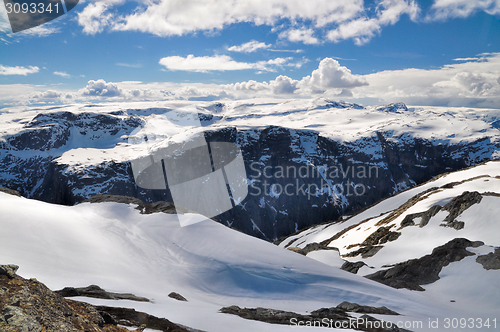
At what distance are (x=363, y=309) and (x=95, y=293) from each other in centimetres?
1836

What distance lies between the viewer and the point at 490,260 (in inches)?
1226

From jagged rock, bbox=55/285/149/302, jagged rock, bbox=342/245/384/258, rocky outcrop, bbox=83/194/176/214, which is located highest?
rocky outcrop, bbox=83/194/176/214

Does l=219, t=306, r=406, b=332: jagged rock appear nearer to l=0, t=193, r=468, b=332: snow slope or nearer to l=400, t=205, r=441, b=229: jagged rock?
l=0, t=193, r=468, b=332: snow slope

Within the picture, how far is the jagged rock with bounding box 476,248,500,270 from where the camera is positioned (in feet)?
99.4

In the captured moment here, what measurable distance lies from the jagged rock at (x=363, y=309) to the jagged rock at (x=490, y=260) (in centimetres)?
1763

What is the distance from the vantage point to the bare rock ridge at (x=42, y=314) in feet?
23.3

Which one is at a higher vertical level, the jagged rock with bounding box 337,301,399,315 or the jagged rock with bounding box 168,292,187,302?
the jagged rock with bounding box 168,292,187,302

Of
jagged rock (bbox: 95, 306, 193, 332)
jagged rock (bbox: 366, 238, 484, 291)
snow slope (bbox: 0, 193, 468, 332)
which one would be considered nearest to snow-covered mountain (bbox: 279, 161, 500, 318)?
jagged rock (bbox: 366, 238, 484, 291)

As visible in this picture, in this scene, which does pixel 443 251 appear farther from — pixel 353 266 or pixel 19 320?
pixel 19 320

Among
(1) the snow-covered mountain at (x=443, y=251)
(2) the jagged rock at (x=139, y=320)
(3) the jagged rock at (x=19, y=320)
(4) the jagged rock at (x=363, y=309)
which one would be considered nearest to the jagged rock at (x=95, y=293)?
(2) the jagged rock at (x=139, y=320)

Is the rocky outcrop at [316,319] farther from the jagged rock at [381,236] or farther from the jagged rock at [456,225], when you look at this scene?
the jagged rock at [381,236]

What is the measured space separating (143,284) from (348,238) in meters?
58.2

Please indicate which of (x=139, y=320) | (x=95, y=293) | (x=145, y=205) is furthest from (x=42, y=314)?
(x=145, y=205)

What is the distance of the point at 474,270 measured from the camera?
3109 centimetres
